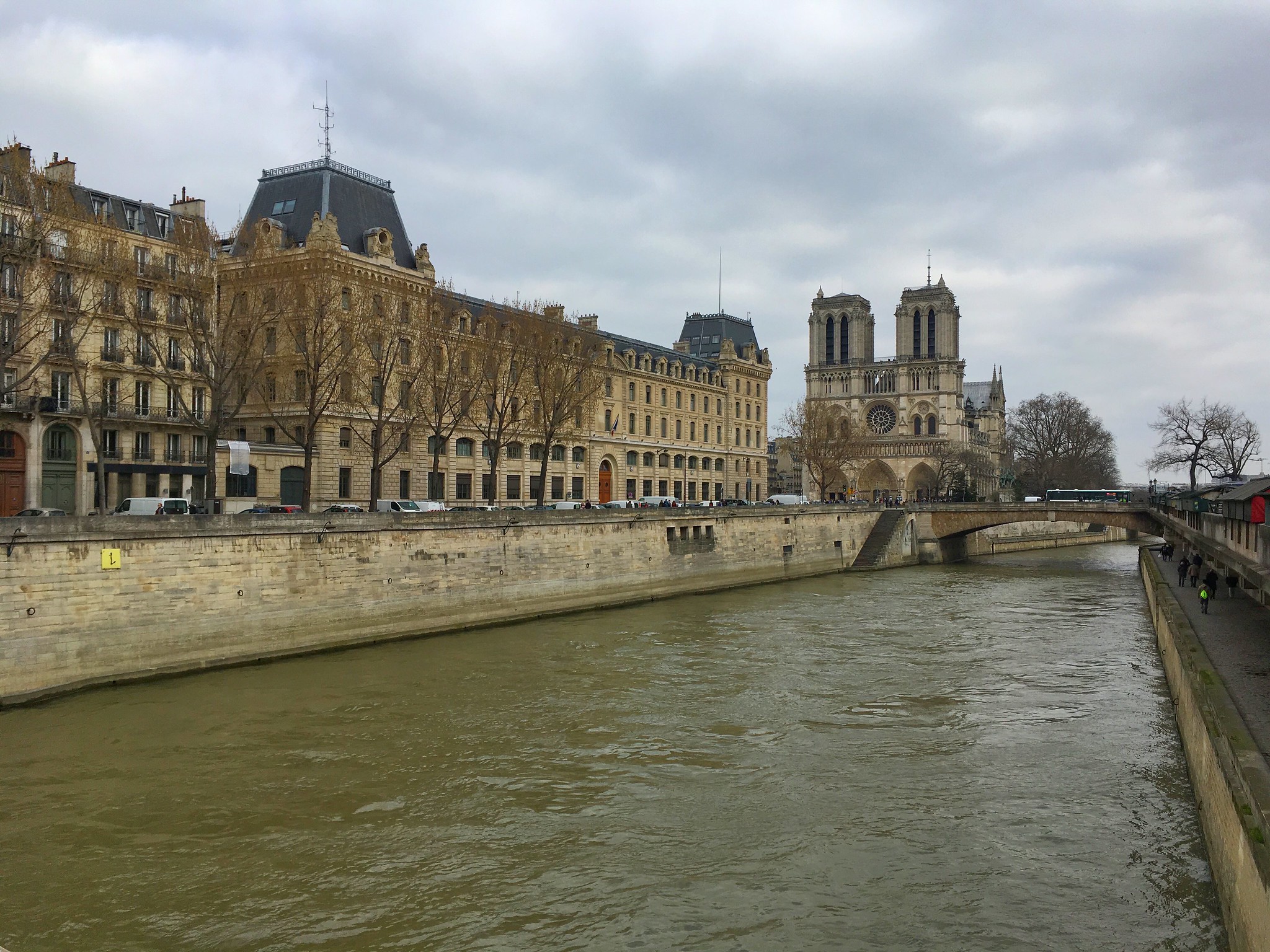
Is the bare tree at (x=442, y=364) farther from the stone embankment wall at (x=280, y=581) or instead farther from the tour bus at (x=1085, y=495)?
the tour bus at (x=1085, y=495)

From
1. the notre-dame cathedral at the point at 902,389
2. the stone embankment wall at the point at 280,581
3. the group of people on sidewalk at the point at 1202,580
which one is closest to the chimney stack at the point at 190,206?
the stone embankment wall at the point at 280,581

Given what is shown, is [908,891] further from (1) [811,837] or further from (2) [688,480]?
(2) [688,480]

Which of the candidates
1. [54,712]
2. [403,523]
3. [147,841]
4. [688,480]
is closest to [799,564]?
[688,480]

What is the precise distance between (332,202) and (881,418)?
84.9 meters

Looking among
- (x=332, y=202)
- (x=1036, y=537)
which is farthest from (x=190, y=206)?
(x=1036, y=537)

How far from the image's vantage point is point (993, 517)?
64500 mm

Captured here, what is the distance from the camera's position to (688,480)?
73.9 m

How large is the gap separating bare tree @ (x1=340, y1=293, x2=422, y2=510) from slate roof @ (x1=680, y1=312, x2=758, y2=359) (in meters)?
38.8

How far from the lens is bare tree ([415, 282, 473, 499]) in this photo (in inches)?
1591

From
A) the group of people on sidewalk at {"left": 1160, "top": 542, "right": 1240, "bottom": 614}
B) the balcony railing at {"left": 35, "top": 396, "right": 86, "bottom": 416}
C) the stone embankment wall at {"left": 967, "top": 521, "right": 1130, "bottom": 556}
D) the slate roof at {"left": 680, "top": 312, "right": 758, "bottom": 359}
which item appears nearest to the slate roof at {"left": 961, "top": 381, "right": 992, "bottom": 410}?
the stone embankment wall at {"left": 967, "top": 521, "right": 1130, "bottom": 556}

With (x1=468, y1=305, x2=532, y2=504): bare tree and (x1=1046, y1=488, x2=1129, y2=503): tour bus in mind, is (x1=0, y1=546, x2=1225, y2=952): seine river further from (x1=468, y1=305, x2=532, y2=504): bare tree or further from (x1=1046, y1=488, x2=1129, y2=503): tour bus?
(x1=1046, y1=488, x2=1129, y2=503): tour bus

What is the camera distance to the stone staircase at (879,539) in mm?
61438

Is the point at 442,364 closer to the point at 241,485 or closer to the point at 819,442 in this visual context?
the point at 241,485

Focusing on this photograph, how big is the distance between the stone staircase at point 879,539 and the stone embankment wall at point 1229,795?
42.3m
